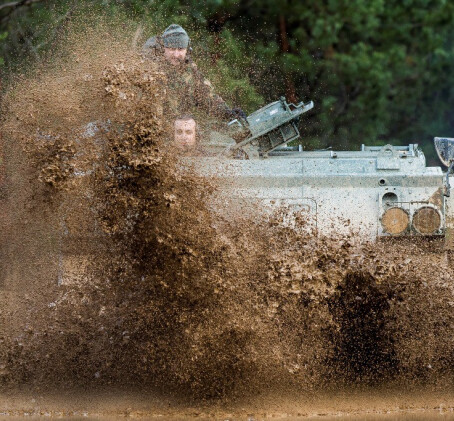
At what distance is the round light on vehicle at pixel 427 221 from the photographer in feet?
30.4

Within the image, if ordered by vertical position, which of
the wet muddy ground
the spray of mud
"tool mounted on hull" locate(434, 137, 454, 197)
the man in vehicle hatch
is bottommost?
the wet muddy ground

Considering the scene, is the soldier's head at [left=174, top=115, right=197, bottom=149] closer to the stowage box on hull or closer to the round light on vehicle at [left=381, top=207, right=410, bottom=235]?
the stowage box on hull

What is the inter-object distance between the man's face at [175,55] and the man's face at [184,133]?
3.26 feet

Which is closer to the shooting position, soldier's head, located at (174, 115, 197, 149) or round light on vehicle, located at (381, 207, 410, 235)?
round light on vehicle, located at (381, 207, 410, 235)

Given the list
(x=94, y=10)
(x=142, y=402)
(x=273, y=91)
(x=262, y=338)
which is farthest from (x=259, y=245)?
(x=273, y=91)

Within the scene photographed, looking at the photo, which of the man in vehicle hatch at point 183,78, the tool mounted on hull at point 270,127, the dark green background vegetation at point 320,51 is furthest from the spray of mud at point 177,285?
the dark green background vegetation at point 320,51

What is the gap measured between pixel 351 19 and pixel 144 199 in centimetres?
1001

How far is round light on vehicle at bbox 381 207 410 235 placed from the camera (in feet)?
30.4

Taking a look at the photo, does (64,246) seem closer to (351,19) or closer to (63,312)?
(63,312)

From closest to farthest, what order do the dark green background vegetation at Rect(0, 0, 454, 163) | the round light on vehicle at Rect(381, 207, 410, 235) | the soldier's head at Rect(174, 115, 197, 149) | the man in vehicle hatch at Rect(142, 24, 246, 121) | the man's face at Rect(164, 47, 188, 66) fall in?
the round light on vehicle at Rect(381, 207, 410, 235) → the soldier's head at Rect(174, 115, 197, 149) → the man in vehicle hatch at Rect(142, 24, 246, 121) → the man's face at Rect(164, 47, 188, 66) → the dark green background vegetation at Rect(0, 0, 454, 163)

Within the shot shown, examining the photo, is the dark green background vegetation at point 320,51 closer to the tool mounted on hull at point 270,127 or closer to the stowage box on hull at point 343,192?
the tool mounted on hull at point 270,127

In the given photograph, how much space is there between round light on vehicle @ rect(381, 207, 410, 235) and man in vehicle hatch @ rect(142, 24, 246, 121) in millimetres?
1759

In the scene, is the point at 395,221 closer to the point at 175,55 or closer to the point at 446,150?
the point at 446,150

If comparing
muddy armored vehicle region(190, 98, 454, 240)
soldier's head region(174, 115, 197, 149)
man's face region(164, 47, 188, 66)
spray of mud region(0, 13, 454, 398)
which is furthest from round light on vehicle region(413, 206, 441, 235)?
man's face region(164, 47, 188, 66)
